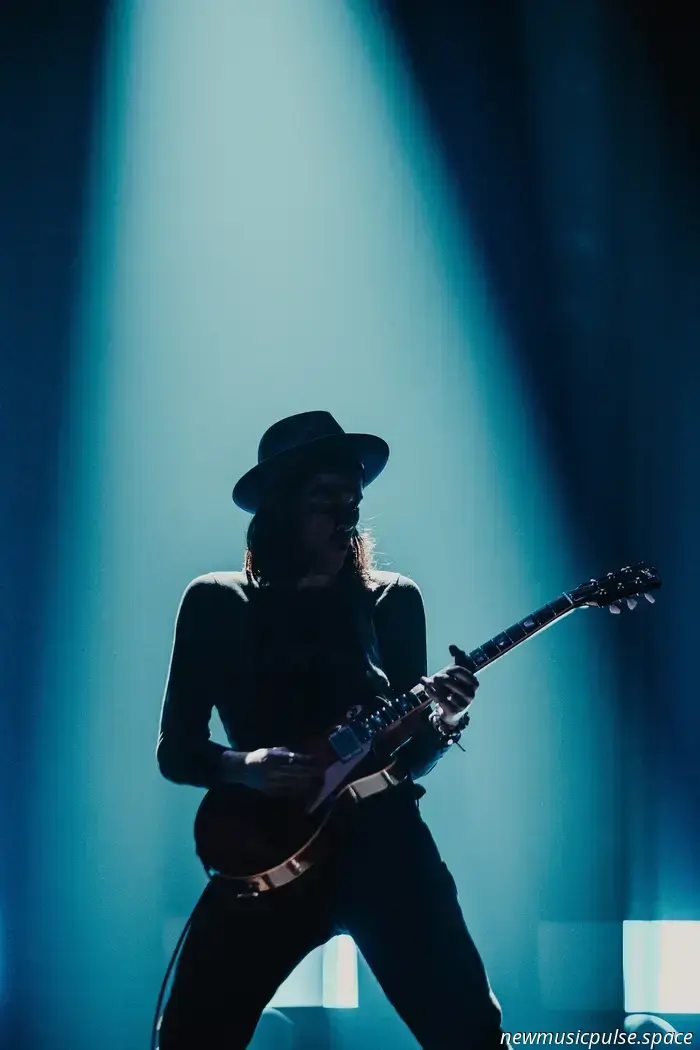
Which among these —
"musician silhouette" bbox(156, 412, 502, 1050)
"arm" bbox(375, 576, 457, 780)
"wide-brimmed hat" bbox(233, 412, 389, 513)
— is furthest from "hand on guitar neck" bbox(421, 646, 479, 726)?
"wide-brimmed hat" bbox(233, 412, 389, 513)

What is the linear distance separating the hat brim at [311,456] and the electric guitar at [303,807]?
2.10 feet

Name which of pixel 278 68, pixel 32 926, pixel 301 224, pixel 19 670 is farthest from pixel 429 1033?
pixel 278 68

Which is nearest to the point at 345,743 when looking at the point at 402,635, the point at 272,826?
the point at 272,826

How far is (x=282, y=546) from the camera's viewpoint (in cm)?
238

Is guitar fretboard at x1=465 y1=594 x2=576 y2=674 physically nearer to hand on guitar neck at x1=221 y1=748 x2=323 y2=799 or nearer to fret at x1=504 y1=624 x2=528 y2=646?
fret at x1=504 y1=624 x2=528 y2=646

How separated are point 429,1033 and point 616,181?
280 cm

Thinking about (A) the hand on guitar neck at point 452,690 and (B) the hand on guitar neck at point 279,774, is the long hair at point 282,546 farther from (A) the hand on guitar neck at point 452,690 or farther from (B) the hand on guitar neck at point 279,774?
(B) the hand on guitar neck at point 279,774

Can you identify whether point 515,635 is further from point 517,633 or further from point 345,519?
point 345,519

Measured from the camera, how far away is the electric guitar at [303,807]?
1935mm

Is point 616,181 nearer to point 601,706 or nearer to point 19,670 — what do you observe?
point 601,706

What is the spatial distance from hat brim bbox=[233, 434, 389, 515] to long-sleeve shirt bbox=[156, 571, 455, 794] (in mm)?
250

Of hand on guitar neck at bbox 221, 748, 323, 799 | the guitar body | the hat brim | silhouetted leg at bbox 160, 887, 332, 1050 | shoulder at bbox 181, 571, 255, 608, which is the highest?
the hat brim

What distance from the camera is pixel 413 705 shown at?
2.11 m

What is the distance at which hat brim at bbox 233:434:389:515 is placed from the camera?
2340 millimetres
